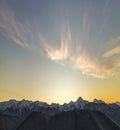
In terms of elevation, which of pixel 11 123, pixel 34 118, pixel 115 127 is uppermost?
pixel 11 123

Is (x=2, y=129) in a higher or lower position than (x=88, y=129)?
higher

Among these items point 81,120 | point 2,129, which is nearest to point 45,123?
point 81,120

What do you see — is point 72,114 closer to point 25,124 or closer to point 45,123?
point 45,123

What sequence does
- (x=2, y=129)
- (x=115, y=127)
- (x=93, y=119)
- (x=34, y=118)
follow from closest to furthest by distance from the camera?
(x=115, y=127) → (x=93, y=119) → (x=34, y=118) → (x=2, y=129)

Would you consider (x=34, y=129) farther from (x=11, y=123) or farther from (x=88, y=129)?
(x=11, y=123)

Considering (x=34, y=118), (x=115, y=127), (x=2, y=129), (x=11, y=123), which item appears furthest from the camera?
(x=11, y=123)

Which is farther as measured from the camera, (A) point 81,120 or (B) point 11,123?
(B) point 11,123

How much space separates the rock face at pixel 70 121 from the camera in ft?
367

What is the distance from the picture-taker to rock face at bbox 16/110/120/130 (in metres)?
112

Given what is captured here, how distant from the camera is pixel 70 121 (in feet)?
393

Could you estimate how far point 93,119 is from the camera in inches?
4518

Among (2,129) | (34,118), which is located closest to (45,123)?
(34,118)

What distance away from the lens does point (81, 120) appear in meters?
116

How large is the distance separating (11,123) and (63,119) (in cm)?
3703
